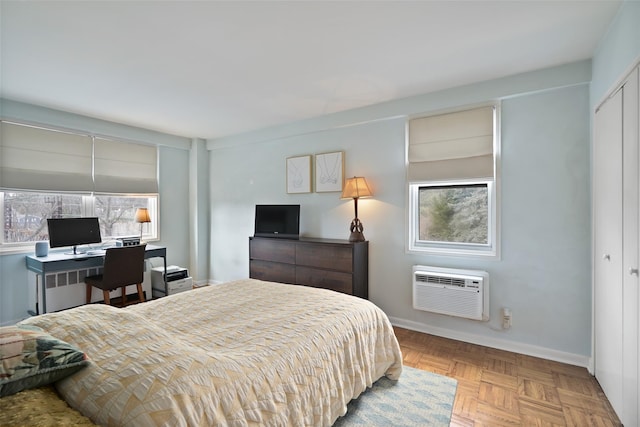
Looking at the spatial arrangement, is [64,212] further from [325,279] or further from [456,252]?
[456,252]

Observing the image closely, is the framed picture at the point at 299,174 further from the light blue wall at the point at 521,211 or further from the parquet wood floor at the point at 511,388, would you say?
the parquet wood floor at the point at 511,388

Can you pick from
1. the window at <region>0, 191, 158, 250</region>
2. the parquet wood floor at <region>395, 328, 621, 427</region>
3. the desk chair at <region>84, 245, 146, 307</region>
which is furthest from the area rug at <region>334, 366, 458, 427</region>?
the window at <region>0, 191, 158, 250</region>

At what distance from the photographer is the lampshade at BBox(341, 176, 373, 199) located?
11.2 feet

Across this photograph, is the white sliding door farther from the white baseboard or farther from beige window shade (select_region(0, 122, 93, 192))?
beige window shade (select_region(0, 122, 93, 192))

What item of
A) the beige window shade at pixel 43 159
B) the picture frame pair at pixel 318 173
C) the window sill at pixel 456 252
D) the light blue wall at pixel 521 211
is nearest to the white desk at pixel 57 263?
the beige window shade at pixel 43 159

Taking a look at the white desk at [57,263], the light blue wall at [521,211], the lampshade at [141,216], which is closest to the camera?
the light blue wall at [521,211]

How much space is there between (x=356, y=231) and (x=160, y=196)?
3.26 meters

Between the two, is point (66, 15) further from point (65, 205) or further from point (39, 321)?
point (65, 205)

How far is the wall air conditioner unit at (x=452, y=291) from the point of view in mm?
2824

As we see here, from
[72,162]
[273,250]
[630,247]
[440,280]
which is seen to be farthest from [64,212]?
[630,247]

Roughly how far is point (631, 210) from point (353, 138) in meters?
2.59

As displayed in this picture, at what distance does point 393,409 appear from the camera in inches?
77.2

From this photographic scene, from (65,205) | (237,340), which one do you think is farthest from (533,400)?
(65,205)

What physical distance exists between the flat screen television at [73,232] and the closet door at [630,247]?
5.01 meters
